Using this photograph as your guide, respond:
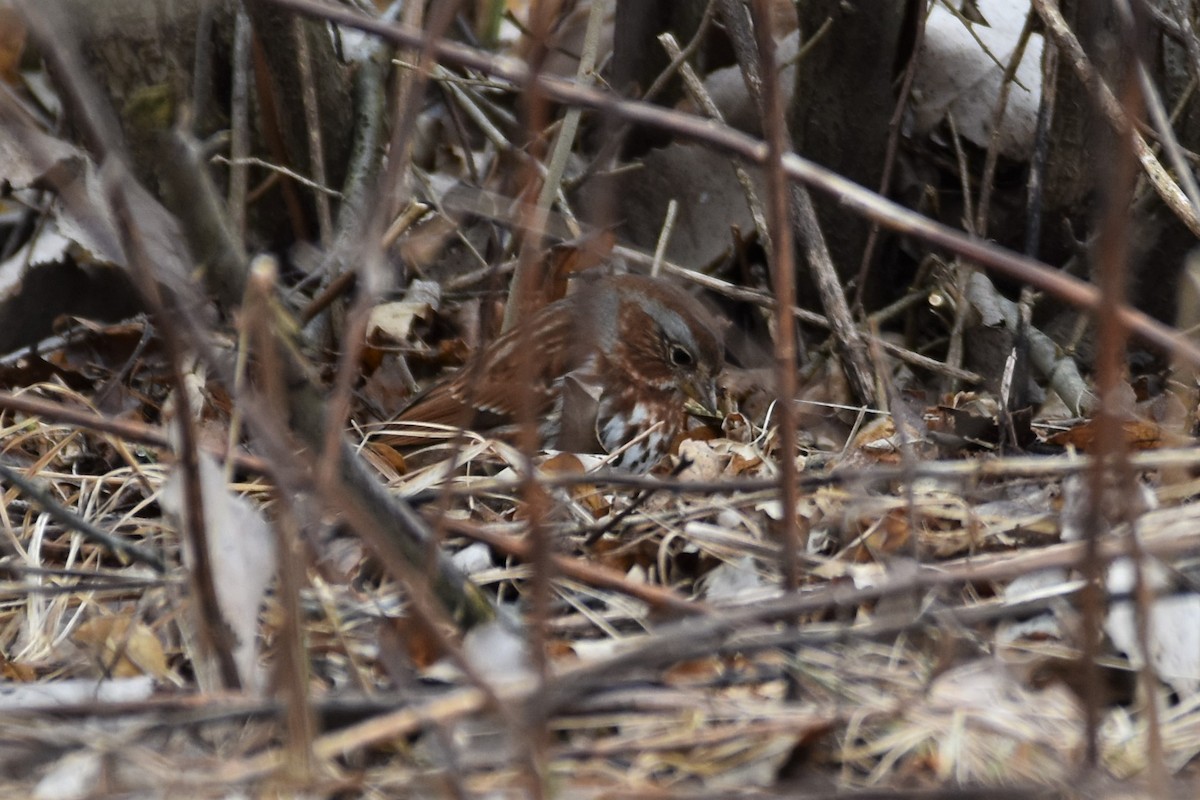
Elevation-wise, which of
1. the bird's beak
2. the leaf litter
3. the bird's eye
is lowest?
the leaf litter

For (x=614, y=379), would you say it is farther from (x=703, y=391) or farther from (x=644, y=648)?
(x=644, y=648)

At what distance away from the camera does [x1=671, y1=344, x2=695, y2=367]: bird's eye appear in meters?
4.34

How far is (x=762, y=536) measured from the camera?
2.76m

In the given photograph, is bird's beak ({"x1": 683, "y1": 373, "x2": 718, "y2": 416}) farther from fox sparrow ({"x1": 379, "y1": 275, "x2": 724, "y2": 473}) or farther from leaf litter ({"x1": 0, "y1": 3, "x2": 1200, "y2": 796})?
leaf litter ({"x1": 0, "y1": 3, "x2": 1200, "y2": 796})

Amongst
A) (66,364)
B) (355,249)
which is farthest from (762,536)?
(66,364)

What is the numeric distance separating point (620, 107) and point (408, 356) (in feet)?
9.32

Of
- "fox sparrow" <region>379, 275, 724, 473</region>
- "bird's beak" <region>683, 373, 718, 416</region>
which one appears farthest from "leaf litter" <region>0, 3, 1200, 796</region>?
"bird's beak" <region>683, 373, 718, 416</region>

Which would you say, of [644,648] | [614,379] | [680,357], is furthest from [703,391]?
[644,648]

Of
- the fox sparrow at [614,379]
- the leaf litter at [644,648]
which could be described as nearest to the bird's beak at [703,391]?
the fox sparrow at [614,379]

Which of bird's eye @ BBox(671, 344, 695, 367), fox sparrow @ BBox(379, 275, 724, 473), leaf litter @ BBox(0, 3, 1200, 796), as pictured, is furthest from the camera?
bird's eye @ BBox(671, 344, 695, 367)

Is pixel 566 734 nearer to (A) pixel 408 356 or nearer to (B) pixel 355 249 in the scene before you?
(B) pixel 355 249

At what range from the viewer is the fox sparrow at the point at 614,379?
158 inches

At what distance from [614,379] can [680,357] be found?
216mm

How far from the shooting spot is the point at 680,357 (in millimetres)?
4355
